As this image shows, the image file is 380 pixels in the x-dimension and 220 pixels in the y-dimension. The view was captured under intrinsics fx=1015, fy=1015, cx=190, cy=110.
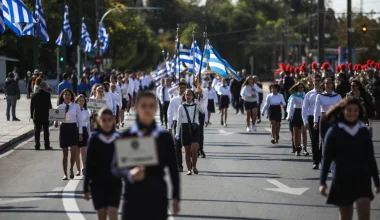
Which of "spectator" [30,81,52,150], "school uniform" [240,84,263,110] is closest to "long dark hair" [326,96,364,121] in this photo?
"spectator" [30,81,52,150]

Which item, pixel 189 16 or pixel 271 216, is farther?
pixel 189 16

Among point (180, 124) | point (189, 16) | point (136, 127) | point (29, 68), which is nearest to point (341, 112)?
point (136, 127)

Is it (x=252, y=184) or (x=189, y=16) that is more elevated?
(x=189, y=16)

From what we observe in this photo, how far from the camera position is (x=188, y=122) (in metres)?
17.4

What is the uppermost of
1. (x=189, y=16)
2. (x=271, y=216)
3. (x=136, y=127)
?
(x=189, y=16)

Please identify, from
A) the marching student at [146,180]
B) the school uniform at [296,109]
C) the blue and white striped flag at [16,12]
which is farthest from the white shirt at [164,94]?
the marching student at [146,180]

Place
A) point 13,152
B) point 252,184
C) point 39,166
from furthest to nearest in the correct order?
point 13,152, point 39,166, point 252,184

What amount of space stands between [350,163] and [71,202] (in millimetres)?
5623

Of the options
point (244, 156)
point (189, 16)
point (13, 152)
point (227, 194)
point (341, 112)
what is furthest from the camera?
point (189, 16)

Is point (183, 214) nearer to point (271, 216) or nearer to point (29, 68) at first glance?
point (271, 216)

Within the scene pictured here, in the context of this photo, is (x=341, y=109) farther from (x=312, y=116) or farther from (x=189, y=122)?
(x=312, y=116)

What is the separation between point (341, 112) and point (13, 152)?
573 inches

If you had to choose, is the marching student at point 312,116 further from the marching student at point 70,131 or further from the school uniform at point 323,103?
the marching student at point 70,131

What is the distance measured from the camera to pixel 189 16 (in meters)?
142
